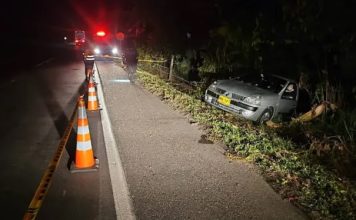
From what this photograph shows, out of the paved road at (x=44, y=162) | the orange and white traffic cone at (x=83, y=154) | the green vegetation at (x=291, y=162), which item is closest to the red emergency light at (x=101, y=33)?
the paved road at (x=44, y=162)

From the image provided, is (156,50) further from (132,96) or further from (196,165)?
(196,165)

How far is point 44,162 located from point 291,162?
4.23 metres

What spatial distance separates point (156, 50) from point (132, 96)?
9.77 m

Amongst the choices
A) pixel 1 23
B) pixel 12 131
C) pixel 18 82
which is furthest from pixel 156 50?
A: pixel 1 23

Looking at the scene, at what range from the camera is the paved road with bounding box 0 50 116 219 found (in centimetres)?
463

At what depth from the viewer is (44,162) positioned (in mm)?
6133

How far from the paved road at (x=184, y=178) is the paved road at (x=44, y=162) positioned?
0.47m

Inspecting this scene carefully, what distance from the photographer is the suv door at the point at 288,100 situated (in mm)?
10469

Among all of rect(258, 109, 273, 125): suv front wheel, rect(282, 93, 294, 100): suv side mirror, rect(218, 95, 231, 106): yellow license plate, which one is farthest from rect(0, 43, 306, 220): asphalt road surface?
rect(282, 93, 294, 100): suv side mirror

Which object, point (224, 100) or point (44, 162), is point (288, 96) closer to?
point (224, 100)

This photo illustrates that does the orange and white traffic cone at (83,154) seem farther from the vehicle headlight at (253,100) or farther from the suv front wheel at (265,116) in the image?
the suv front wheel at (265,116)

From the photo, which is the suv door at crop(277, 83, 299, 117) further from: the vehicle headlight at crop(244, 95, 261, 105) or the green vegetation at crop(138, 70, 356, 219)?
the green vegetation at crop(138, 70, 356, 219)

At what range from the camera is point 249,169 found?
5.87 m

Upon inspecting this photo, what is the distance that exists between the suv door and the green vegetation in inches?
50.7
